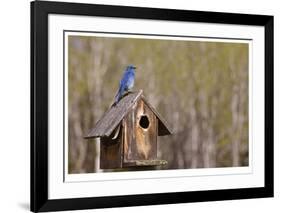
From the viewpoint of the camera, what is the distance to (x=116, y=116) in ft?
8.03

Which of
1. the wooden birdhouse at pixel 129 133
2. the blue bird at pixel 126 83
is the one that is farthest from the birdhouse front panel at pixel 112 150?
the blue bird at pixel 126 83

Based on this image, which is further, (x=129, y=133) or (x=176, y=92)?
(x=176, y=92)

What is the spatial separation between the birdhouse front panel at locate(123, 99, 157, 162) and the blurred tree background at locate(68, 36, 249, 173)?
0.03m

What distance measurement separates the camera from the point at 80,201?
236 cm

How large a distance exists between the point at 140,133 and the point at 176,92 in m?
0.21

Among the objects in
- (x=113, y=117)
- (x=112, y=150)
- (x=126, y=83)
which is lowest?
(x=112, y=150)

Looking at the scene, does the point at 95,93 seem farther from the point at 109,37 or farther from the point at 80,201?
the point at 80,201

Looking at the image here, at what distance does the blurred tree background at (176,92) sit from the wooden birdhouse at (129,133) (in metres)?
0.03

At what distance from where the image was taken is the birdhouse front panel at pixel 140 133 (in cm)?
246

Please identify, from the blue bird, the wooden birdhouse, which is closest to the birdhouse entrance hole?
the wooden birdhouse

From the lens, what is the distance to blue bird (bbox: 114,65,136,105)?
8.09 feet

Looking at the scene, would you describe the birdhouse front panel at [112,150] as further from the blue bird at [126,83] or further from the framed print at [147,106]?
the blue bird at [126,83]

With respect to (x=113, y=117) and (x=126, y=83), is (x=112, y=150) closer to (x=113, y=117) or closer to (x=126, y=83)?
(x=113, y=117)

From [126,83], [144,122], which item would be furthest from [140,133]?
[126,83]
